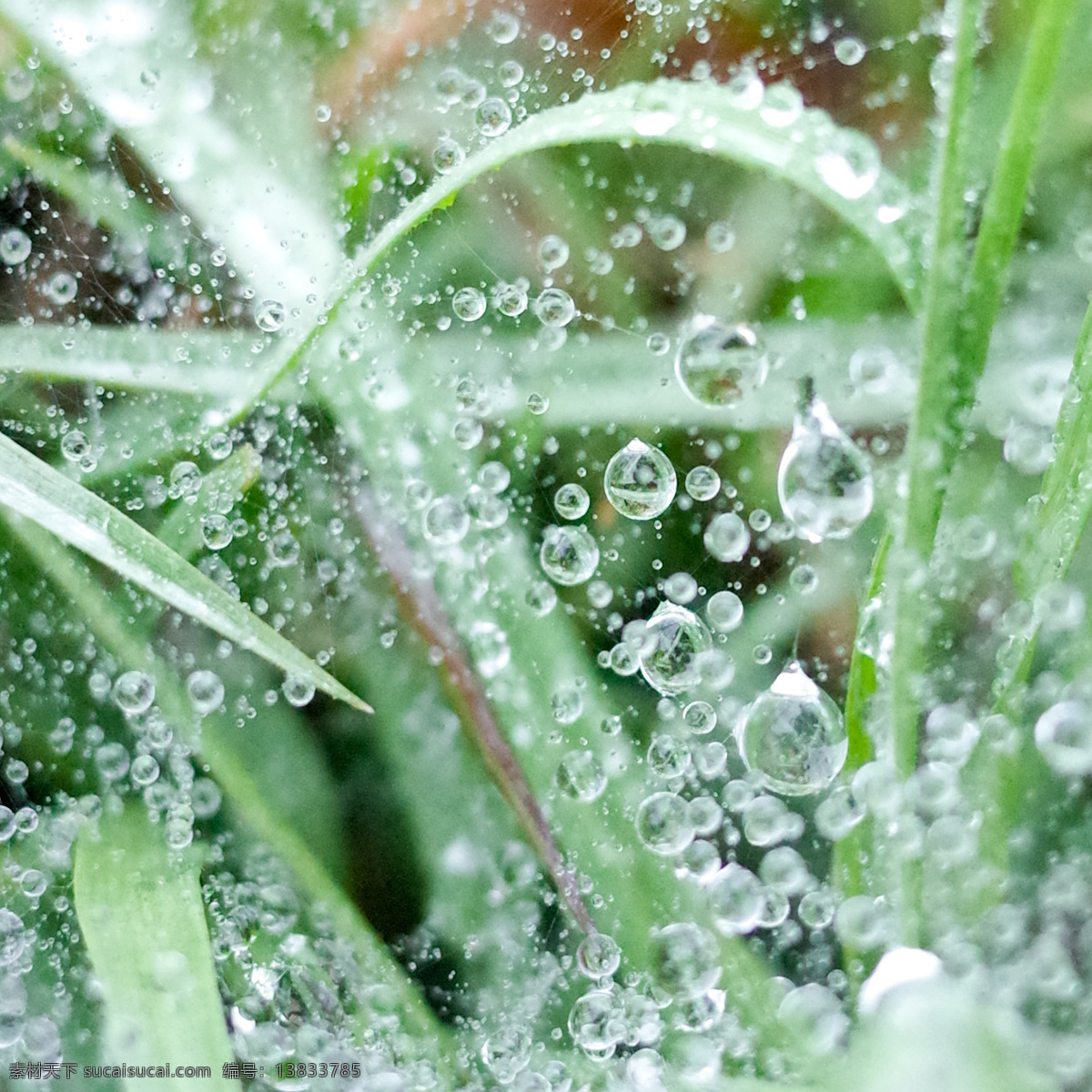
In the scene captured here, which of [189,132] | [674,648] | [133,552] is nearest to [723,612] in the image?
[674,648]

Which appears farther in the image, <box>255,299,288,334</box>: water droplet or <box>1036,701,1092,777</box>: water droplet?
A: <box>255,299,288,334</box>: water droplet

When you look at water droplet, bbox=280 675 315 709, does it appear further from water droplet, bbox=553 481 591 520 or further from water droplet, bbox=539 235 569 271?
water droplet, bbox=539 235 569 271

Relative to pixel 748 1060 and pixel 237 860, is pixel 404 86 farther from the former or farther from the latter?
pixel 748 1060

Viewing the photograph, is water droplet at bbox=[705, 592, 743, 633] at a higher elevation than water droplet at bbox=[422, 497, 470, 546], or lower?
lower

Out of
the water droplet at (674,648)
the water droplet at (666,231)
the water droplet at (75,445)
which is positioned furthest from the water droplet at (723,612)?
the water droplet at (75,445)

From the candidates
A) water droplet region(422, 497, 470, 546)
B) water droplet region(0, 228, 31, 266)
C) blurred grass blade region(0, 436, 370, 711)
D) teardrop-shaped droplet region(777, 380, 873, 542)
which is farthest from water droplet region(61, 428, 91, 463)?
teardrop-shaped droplet region(777, 380, 873, 542)

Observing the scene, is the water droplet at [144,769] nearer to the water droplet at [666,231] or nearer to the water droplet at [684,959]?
the water droplet at [684,959]

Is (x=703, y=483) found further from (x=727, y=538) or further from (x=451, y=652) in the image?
(x=451, y=652)
